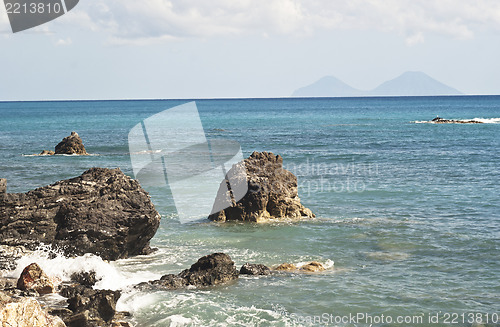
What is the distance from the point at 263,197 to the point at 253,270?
21.3 ft

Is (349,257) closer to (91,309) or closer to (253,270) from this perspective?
(253,270)

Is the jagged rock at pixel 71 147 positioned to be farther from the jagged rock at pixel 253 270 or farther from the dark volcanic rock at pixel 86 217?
the jagged rock at pixel 253 270

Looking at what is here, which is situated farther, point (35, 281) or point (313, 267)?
point (313, 267)

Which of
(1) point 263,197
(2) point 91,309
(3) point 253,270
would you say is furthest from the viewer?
(1) point 263,197

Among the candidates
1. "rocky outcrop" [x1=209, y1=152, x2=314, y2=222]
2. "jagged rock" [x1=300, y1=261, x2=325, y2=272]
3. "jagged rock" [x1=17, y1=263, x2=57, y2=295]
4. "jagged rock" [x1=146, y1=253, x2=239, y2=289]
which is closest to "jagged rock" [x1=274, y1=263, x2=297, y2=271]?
"jagged rock" [x1=300, y1=261, x2=325, y2=272]

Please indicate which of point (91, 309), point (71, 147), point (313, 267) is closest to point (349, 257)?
point (313, 267)

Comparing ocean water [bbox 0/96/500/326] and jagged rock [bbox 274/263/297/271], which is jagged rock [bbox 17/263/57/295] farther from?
jagged rock [bbox 274/263/297/271]

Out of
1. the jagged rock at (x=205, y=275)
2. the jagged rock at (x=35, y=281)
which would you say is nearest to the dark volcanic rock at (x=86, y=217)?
the jagged rock at (x=35, y=281)

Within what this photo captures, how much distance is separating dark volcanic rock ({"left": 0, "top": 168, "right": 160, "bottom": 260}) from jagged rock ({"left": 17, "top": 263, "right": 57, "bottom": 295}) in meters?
1.80

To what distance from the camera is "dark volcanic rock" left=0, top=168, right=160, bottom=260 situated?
14398mm

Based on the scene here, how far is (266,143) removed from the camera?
56188 millimetres

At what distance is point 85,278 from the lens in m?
13.6

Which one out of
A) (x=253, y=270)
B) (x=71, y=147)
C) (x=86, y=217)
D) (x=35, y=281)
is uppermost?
(x=71, y=147)

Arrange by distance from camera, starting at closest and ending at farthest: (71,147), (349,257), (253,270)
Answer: (253,270) → (349,257) → (71,147)
